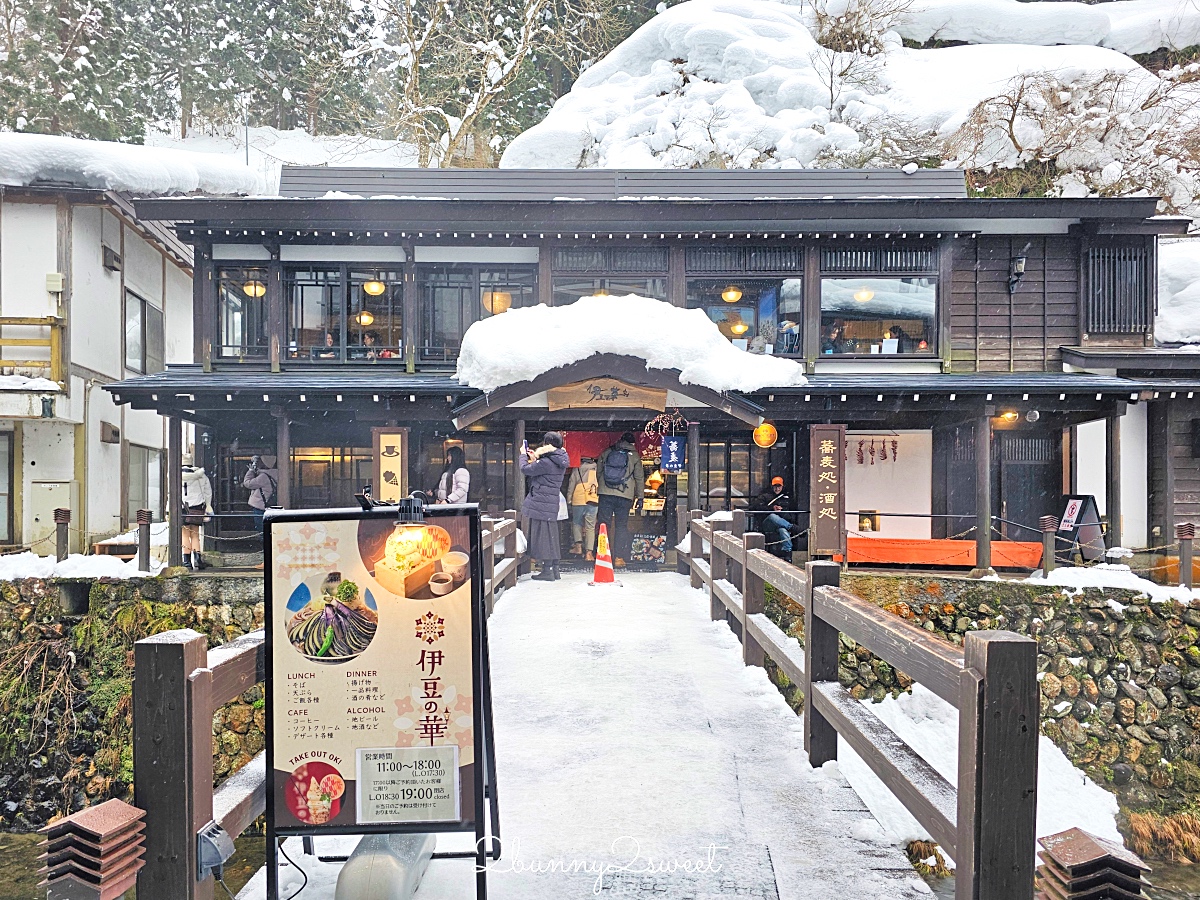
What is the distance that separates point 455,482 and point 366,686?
8.57m

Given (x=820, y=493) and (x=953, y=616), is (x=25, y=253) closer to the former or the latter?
(x=820, y=493)

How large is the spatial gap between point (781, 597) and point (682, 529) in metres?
2.40

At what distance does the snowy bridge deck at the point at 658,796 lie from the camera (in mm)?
2832

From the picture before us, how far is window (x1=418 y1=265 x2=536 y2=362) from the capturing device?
14.3 meters

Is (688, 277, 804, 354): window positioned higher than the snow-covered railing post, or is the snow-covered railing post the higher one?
(688, 277, 804, 354): window

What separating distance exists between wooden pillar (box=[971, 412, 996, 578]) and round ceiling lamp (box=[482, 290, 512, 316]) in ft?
29.2

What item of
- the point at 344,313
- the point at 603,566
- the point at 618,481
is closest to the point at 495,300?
the point at 344,313

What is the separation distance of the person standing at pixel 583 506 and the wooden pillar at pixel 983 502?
630 cm

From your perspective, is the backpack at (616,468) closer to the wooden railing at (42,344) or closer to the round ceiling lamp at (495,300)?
the round ceiling lamp at (495,300)

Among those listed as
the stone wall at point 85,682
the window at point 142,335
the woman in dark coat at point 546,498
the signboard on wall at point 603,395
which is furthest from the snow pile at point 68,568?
the signboard on wall at point 603,395

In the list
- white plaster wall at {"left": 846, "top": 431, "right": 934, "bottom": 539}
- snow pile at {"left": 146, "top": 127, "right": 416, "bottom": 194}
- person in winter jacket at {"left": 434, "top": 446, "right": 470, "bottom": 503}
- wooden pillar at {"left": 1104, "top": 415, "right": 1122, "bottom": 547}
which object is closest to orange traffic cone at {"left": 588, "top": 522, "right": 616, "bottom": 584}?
person in winter jacket at {"left": 434, "top": 446, "right": 470, "bottom": 503}

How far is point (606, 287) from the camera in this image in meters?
14.2

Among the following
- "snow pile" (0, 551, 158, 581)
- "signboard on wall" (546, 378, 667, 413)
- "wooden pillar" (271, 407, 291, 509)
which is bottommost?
"snow pile" (0, 551, 158, 581)

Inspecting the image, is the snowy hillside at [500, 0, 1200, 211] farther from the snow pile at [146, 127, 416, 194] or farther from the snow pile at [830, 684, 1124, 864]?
the snow pile at [830, 684, 1124, 864]
